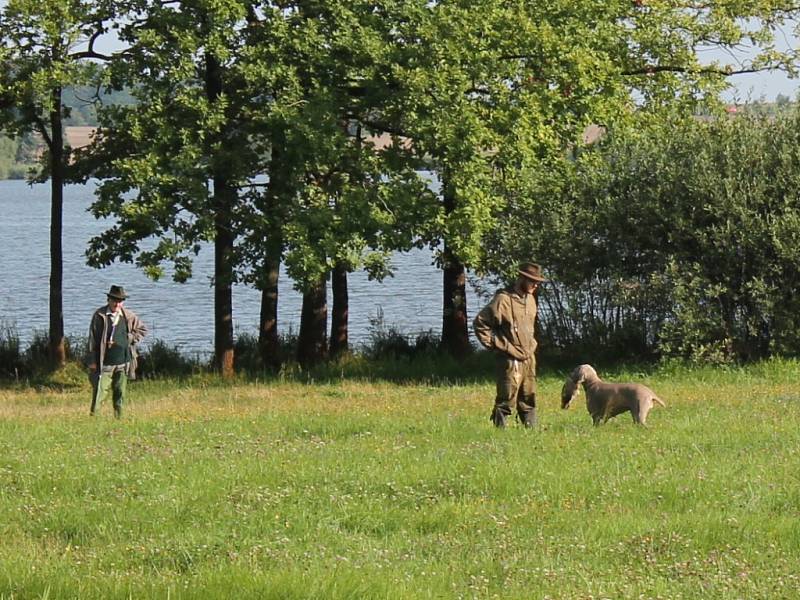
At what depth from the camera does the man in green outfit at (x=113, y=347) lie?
1962cm

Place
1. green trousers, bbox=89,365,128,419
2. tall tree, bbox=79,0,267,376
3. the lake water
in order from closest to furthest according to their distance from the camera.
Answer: green trousers, bbox=89,365,128,419 → tall tree, bbox=79,0,267,376 → the lake water

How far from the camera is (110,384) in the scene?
20.1 meters

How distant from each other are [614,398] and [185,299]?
151ft

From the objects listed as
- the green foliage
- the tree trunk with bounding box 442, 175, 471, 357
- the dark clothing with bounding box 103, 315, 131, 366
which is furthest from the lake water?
the dark clothing with bounding box 103, 315, 131, 366

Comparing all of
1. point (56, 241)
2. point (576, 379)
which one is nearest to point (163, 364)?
point (56, 241)

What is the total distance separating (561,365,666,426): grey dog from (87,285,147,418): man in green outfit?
23.7 feet

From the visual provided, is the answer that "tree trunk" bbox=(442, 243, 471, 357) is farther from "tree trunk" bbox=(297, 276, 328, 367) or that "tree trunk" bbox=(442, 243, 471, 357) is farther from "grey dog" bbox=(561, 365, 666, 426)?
"grey dog" bbox=(561, 365, 666, 426)

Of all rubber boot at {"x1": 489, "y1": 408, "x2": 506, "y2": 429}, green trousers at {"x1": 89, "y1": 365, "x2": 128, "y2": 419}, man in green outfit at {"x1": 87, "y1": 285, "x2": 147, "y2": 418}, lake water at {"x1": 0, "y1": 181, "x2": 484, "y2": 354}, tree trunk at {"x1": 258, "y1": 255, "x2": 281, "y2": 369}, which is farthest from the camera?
lake water at {"x1": 0, "y1": 181, "x2": 484, "y2": 354}

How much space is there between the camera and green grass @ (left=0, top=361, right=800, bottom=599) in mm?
8711

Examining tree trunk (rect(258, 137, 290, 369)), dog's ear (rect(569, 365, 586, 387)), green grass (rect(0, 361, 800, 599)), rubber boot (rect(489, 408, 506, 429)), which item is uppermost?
tree trunk (rect(258, 137, 290, 369))

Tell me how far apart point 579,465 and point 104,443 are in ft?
19.0

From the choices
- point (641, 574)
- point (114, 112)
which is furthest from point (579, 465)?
point (114, 112)

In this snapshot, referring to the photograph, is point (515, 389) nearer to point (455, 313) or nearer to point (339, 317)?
point (455, 313)

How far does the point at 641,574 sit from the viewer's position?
29.5ft
